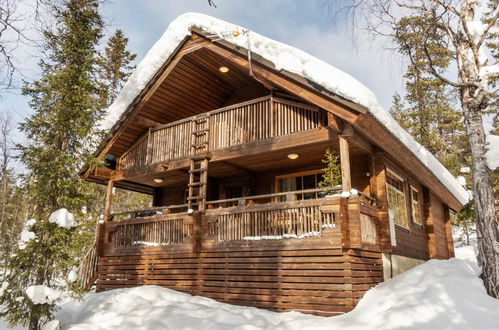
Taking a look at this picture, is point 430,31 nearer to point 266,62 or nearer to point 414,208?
point 266,62

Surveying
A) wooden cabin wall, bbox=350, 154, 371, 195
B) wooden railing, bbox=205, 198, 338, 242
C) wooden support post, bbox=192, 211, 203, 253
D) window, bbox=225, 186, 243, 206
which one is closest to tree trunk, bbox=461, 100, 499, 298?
wooden railing, bbox=205, 198, 338, 242

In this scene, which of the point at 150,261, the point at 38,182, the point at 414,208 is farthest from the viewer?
the point at 414,208

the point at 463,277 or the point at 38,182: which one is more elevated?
the point at 38,182

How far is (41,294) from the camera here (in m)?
7.65

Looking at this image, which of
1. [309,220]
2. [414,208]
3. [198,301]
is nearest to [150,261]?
[198,301]

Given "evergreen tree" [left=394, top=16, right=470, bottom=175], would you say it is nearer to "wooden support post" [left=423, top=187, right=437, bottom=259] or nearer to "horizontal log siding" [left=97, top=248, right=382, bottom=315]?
"wooden support post" [left=423, top=187, right=437, bottom=259]

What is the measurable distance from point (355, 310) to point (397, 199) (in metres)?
5.05

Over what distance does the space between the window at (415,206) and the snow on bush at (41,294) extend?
36.3 feet

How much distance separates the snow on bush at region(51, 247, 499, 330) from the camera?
20.9ft

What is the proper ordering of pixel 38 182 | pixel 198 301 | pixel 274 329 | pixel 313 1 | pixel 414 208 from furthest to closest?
pixel 414 208
pixel 198 301
pixel 38 182
pixel 274 329
pixel 313 1

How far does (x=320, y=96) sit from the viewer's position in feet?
29.1

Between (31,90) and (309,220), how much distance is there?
7.27 meters

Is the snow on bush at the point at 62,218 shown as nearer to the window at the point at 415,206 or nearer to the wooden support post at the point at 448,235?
the window at the point at 415,206

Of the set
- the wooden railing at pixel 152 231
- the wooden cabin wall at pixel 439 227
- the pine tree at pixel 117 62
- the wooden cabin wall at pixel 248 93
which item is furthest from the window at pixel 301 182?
the pine tree at pixel 117 62
